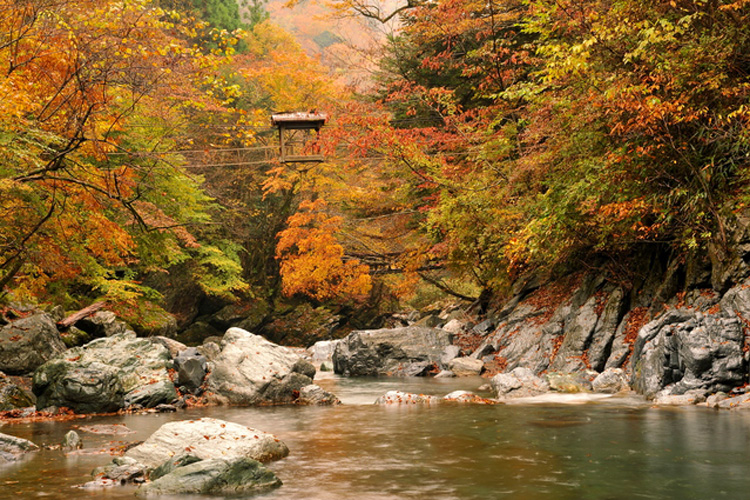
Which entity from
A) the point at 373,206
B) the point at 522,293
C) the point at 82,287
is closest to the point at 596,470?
the point at 522,293

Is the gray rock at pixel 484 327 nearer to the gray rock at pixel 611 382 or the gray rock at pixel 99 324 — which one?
the gray rock at pixel 611 382

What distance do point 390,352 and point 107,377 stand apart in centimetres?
919

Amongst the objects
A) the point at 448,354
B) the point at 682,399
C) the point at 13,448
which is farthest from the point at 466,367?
the point at 13,448

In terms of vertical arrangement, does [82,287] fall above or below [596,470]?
above

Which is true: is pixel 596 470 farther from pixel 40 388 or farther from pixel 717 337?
pixel 40 388

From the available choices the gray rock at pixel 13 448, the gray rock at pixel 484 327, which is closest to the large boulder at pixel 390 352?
the gray rock at pixel 484 327

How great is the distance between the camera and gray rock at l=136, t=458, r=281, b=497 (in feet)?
19.7

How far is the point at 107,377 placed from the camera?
449 inches

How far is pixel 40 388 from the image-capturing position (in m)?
11.0

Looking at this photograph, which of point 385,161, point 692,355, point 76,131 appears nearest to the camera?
point 76,131

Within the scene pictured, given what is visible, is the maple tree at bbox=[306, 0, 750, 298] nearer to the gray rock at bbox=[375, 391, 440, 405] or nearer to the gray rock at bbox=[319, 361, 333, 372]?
the gray rock at bbox=[375, 391, 440, 405]

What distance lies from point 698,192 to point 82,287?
15.7 m

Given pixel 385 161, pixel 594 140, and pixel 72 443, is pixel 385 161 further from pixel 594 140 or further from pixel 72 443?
pixel 72 443

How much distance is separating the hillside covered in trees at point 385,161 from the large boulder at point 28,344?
698mm
